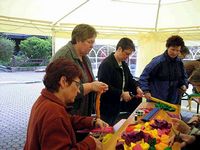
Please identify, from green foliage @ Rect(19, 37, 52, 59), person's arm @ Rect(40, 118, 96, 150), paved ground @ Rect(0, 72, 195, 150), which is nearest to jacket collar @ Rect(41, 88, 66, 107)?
person's arm @ Rect(40, 118, 96, 150)

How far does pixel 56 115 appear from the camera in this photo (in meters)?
1.11

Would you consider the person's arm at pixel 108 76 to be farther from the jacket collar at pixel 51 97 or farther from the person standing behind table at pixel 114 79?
the jacket collar at pixel 51 97

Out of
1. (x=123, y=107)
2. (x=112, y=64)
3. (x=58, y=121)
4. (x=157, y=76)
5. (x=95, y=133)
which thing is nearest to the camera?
(x=58, y=121)

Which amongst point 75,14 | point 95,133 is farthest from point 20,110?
point 95,133

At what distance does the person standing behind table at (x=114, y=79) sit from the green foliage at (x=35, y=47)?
48.5 feet

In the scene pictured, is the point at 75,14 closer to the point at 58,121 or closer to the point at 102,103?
the point at 102,103

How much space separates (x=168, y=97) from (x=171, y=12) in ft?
7.58

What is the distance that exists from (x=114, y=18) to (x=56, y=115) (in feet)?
13.0

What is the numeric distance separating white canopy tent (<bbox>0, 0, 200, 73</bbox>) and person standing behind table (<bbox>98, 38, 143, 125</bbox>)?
1.77m

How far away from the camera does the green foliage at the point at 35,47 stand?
1708 centimetres

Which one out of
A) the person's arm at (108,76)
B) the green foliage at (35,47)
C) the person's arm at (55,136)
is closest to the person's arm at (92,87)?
Answer: the person's arm at (108,76)

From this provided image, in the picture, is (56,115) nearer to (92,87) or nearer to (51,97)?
(51,97)

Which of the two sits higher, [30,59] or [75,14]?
[75,14]

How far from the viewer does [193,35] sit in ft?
15.0
